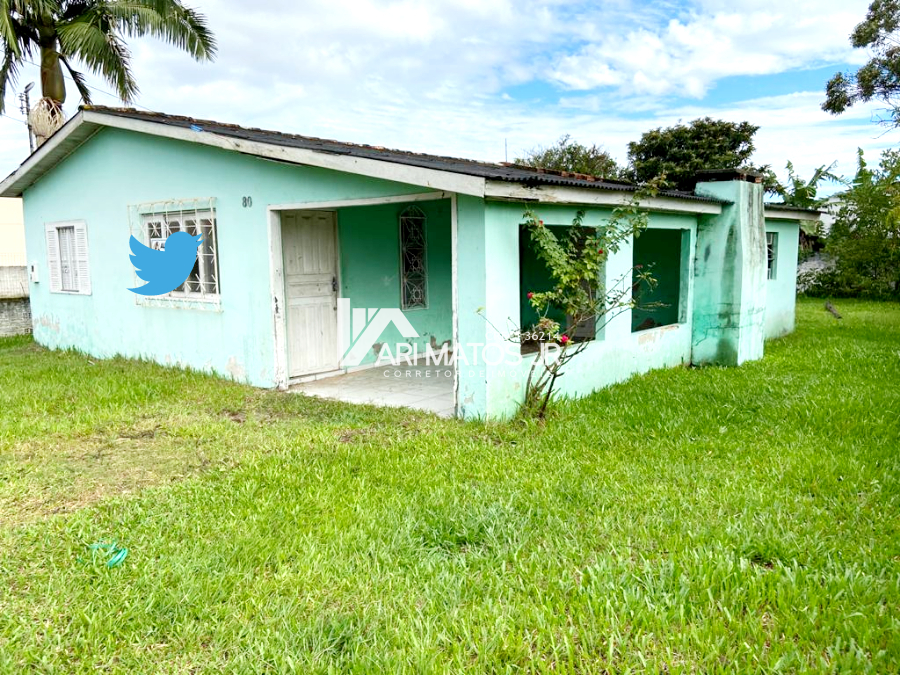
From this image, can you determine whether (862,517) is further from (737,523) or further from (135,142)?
(135,142)

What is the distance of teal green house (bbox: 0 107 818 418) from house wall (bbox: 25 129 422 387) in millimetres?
30

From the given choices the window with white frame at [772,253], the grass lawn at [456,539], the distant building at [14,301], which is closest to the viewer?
the grass lawn at [456,539]

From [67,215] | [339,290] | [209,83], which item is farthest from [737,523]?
[209,83]

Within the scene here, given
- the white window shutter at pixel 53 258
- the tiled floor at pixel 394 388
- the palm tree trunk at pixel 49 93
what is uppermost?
the palm tree trunk at pixel 49 93

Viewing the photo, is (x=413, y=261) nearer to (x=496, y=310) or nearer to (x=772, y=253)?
(x=496, y=310)

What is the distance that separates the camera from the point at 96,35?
13539 millimetres

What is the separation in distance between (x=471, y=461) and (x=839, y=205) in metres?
20.7

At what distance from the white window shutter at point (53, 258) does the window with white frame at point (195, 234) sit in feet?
11.0

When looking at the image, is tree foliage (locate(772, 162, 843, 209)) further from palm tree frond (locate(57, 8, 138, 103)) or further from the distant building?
the distant building

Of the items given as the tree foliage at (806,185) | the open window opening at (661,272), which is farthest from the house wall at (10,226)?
the tree foliage at (806,185)

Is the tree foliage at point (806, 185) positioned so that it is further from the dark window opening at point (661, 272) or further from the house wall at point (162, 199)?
the house wall at point (162, 199)

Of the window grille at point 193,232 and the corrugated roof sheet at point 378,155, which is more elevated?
the corrugated roof sheet at point 378,155

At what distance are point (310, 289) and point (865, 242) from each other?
60.8 ft

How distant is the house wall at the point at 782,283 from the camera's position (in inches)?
511
